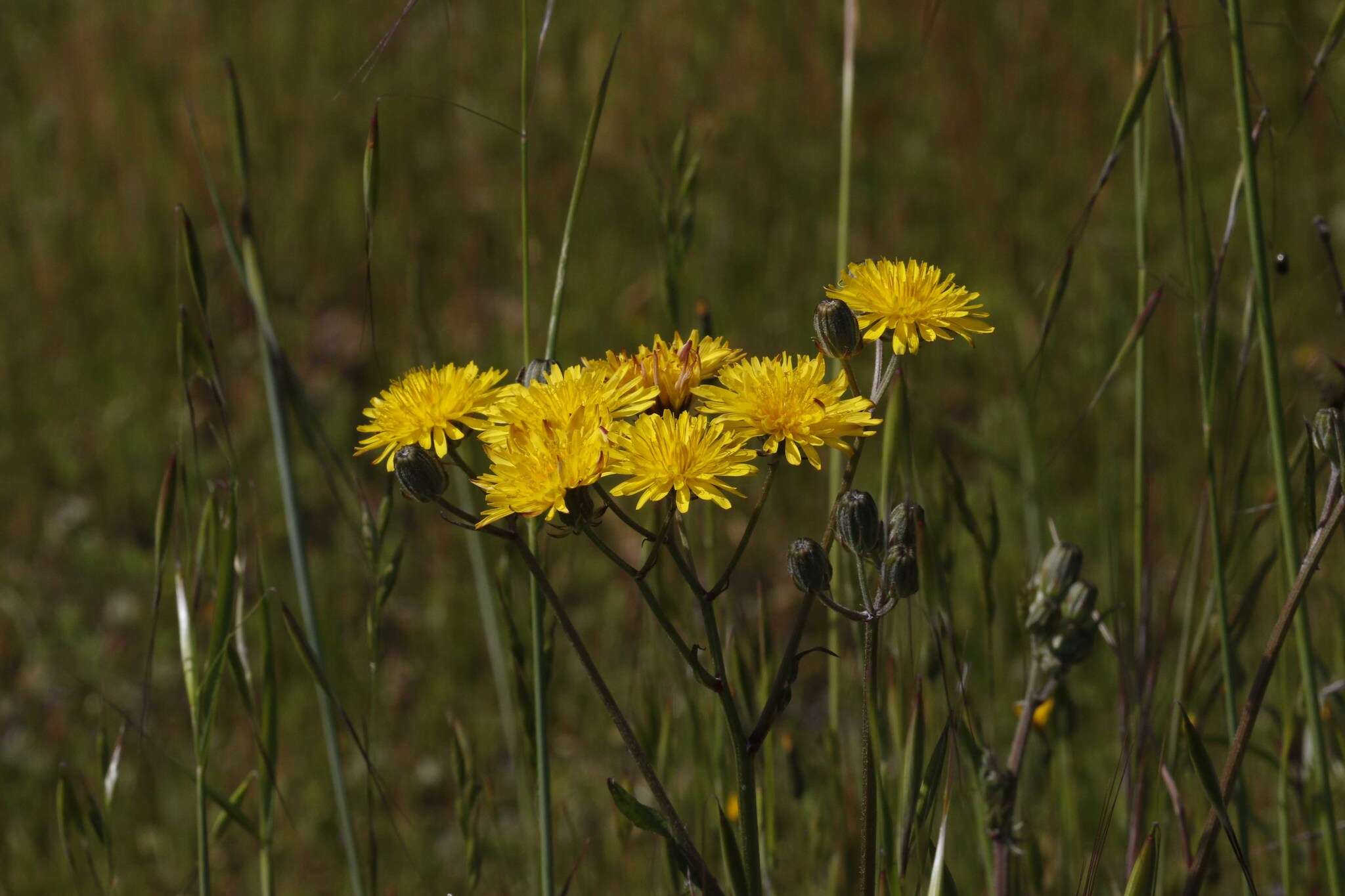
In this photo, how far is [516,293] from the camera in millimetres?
3133

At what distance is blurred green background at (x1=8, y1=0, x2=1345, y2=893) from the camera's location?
6.62ft

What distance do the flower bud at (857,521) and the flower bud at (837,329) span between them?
107 mm

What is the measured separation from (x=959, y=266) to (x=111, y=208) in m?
2.38

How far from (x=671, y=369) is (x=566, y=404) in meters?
0.09

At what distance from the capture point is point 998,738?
6.51ft

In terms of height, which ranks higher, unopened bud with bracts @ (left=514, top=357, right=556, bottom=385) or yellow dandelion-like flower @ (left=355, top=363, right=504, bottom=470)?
unopened bud with bracts @ (left=514, top=357, right=556, bottom=385)

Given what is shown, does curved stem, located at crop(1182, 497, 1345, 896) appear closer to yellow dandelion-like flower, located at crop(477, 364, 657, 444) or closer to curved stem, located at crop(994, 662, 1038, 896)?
curved stem, located at crop(994, 662, 1038, 896)

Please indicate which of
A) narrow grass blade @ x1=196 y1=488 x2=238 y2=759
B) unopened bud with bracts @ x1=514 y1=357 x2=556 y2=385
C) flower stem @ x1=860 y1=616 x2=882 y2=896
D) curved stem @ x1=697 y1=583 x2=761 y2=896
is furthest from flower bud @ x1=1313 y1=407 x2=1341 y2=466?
narrow grass blade @ x1=196 y1=488 x2=238 y2=759

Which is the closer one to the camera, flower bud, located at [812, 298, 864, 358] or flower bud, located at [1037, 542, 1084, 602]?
flower bud, located at [812, 298, 864, 358]

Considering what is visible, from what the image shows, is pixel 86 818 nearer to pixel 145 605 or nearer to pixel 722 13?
pixel 145 605

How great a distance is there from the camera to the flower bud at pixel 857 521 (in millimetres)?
785

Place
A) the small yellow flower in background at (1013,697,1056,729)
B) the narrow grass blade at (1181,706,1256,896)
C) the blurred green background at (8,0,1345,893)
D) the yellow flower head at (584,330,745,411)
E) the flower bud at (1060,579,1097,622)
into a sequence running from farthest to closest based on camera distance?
the blurred green background at (8,0,1345,893), the small yellow flower in background at (1013,697,1056,729), the flower bud at (1060,579,1097,622), the yellow flower head at (584,330,745,411), the narrow grass blade at (1181,706,1256,896)

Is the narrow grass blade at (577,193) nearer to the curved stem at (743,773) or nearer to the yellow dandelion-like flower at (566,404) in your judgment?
the yellow dandelion-like flower at (566,404)

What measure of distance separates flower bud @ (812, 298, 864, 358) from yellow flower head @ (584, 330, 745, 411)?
0.20ft
